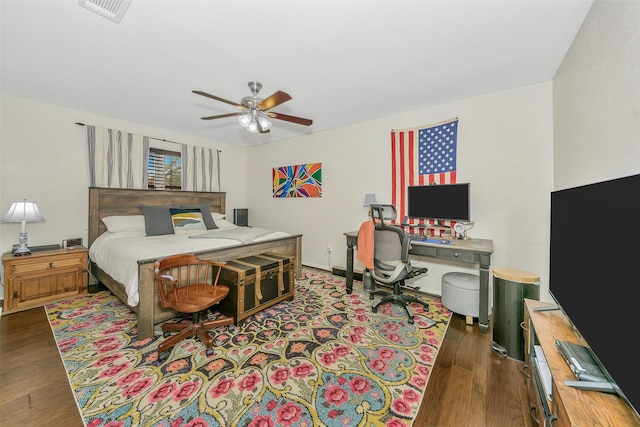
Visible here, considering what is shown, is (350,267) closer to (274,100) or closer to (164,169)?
(274,100)

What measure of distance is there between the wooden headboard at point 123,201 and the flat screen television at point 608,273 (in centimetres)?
499

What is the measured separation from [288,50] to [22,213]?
137 inches

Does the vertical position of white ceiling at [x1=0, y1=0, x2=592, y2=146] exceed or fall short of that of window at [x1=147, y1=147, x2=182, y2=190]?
it exceeds it

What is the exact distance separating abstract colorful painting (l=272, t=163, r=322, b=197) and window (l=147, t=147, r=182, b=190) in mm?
1778

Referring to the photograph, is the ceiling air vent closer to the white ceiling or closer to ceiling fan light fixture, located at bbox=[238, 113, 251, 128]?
the white ceiling

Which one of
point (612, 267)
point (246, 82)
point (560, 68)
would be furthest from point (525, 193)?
point (246, 82)

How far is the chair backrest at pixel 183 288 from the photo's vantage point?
195 centimetres

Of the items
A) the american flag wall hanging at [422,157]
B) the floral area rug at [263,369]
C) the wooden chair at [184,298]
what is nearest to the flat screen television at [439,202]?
the american flag wall hanging at [422,157]

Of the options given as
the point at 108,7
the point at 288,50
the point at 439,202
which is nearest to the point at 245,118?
the point at 288,50

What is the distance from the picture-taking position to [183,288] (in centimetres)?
224

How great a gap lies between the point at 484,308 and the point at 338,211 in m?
2.43

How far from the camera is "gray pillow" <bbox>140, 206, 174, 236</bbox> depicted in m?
3.41

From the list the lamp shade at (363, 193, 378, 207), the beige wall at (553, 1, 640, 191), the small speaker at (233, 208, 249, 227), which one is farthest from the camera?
the small speaker at (233, 208, 249, 227)

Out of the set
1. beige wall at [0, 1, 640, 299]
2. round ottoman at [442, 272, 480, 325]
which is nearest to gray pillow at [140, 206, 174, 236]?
beige wall at [0, 1, 640, 299]
